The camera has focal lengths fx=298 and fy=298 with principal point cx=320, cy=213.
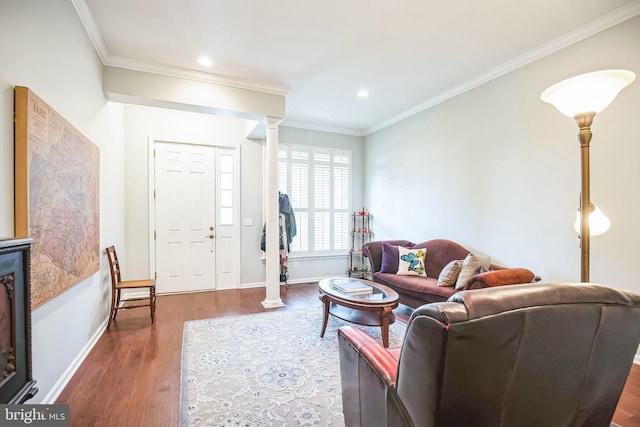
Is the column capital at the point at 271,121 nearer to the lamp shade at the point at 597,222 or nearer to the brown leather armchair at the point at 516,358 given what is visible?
the lamp shade at the point at 597,222

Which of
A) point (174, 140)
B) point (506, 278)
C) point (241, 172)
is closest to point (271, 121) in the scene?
point (241, 172)

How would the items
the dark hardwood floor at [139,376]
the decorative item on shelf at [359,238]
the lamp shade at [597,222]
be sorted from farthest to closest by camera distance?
the decorative item on shelf at [359,238], the lamp shade at [597,222], the dark hardwood floor at [139,376]

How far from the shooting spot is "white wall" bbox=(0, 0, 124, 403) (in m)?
1.51

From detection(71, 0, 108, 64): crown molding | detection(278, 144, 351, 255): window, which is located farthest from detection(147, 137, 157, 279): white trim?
detection(278, 144, 351, 255): window

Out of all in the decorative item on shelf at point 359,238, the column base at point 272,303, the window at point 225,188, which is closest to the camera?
the column base at point 272,303

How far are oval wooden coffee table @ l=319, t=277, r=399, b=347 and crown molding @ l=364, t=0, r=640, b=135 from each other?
277 cm

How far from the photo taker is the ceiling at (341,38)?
2424mm

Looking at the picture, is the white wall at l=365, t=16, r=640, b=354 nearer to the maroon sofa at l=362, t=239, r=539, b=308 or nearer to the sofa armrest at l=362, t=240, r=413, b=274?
the maroon sofa at l=362, t=239, r=539, b=308

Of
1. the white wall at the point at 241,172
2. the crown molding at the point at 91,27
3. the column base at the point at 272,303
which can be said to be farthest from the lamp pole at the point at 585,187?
the white wall at the point at 241,172

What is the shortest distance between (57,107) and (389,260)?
369 centimetres

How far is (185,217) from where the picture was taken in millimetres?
4727

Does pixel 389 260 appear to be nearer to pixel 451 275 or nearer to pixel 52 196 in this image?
pixel 451 275

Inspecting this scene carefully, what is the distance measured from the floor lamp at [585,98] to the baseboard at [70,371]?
3389 millimetres

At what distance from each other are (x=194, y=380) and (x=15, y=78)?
2.16 metres
